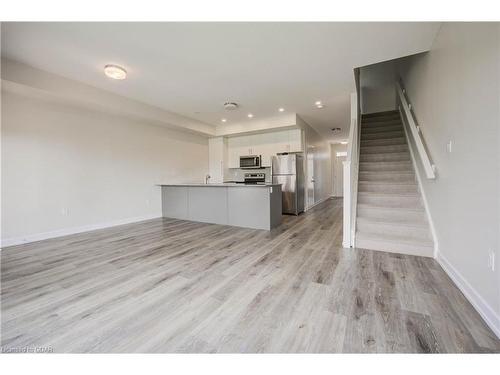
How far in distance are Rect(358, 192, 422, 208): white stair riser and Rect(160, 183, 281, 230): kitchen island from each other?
160 cm

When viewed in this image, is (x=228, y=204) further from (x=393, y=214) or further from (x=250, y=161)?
(x=393, y=214)

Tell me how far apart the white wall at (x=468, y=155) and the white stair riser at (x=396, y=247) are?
6.1 inches

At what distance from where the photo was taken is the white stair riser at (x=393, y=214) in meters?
2.94

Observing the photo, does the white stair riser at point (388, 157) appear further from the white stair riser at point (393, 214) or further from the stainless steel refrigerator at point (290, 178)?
the stainless steel refrigerator at point (290, 178)

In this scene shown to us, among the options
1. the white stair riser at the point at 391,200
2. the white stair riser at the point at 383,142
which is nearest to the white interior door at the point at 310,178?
the white stair riser at the point at 383,142

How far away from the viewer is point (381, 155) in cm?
420

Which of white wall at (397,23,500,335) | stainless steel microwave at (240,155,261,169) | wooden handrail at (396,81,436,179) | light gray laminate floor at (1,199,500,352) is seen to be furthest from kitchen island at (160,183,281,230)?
white wall at (397,23,500,335)

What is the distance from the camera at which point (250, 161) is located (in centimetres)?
637

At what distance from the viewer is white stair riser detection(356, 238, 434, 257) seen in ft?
8.30

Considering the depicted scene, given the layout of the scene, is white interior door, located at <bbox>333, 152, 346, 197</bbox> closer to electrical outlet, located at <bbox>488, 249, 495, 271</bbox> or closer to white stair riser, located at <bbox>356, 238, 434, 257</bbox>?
white stair riser, located at <bbox>356, 238, 434, 257</bbox>

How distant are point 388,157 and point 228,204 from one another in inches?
134

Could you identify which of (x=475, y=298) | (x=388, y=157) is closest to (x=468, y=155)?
(x=475, y=298)
